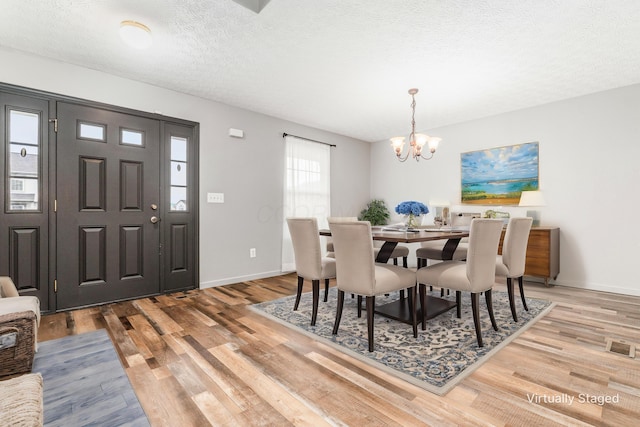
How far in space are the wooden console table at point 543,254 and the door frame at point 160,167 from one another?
14.1ft

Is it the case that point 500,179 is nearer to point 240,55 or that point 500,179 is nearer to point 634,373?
point 634,373

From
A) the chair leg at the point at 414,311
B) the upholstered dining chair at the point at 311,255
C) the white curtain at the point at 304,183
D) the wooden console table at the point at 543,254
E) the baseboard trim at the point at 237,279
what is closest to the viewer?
the chair leg at the point at 414,311

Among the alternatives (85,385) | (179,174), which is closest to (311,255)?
(85,385)

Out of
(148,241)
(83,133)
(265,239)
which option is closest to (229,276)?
(265,239)

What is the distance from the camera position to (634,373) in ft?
5.89

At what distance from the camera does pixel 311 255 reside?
8.75ft

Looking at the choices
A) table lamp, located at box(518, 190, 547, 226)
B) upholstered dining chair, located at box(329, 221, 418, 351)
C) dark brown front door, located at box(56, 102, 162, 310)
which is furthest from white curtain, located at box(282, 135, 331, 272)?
table lamp, located at box(518, 190, 547, 226)

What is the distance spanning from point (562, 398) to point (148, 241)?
379 centimetres

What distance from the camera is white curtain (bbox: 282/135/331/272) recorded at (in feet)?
15.7

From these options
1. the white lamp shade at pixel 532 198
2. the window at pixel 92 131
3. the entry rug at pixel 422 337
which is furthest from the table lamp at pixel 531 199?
the window at pixel 92 131

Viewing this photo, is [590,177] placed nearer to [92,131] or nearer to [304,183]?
[304,183]

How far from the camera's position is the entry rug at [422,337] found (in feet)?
6.01

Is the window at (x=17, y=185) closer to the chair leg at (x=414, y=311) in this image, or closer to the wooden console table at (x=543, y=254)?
the chair leg at (x=414, y=311)

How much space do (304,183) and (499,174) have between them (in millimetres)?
2998
